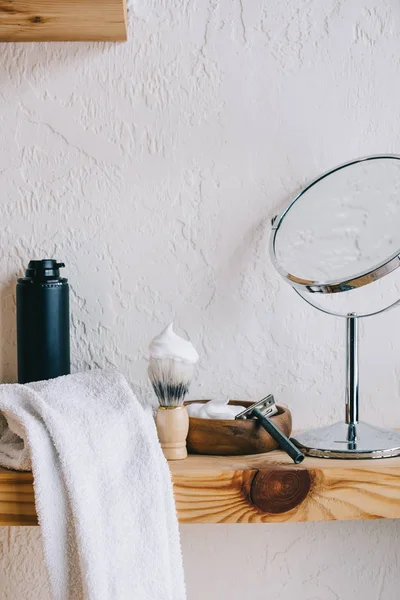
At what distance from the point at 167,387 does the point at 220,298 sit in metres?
0.25

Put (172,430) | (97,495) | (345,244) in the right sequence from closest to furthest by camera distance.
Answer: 1. (97,495)
2. (172,430)
3. (345,244)

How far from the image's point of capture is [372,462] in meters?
0.98

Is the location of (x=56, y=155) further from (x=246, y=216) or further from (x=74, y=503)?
(x=74, y=503)

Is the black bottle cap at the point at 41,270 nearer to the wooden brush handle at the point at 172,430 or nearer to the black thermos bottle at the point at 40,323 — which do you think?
the black thermos bottle at the point at 40,323

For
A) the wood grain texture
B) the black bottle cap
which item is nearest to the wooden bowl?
the black bottle cap

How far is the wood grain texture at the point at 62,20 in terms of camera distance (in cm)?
98

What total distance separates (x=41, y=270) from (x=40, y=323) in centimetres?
7

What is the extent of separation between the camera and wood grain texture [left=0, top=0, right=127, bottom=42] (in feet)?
3.20

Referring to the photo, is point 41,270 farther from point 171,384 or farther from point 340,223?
point 340,223

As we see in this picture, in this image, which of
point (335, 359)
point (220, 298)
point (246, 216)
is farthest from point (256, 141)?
point (335, 359)

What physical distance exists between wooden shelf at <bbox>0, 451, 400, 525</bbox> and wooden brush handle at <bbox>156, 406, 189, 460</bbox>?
0.16 feet

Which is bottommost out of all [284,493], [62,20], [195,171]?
[284,493]

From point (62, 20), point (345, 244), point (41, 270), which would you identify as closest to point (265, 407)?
point (345, 244)

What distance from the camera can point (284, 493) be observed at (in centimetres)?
94
